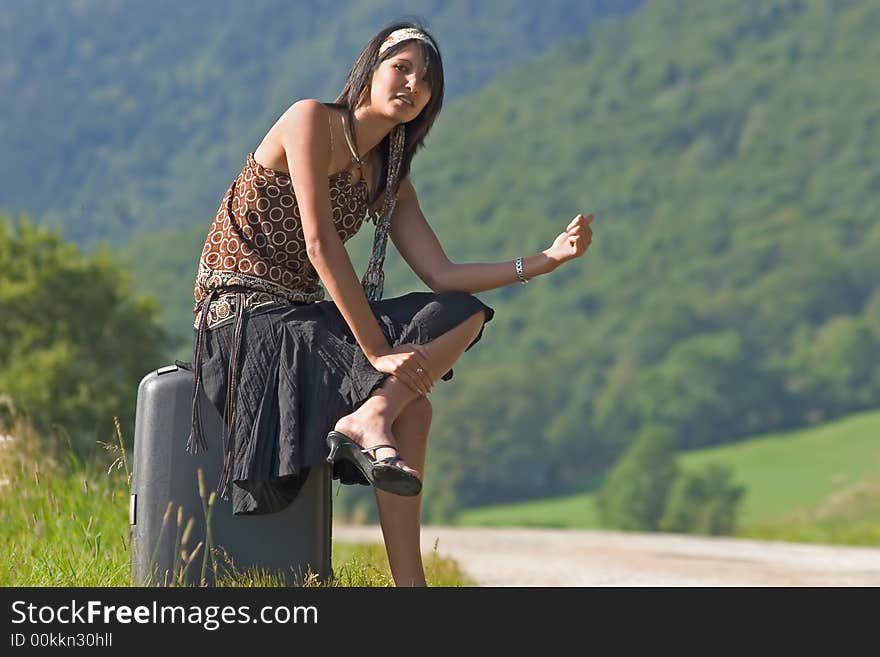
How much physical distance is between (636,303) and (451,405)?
16.5m

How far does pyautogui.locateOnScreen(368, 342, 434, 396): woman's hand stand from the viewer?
13.0 ft

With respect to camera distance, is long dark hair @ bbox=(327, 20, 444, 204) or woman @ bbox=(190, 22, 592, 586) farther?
long dark hair @ bbox=(327, 20, 444, 204)

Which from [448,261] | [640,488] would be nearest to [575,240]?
[448,261]

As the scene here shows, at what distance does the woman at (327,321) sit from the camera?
3.98m

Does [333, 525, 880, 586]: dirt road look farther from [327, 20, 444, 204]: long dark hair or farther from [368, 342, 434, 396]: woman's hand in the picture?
[368, 342, 434, 396]: woman's hand

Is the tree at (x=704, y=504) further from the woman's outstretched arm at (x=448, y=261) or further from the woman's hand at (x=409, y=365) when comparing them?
the woman's hand at (x=409, y=365)

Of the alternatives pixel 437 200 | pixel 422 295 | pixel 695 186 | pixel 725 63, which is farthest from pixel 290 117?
pixel 725 63

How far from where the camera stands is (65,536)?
5148 mm

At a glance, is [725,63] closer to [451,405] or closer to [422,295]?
[451,405]

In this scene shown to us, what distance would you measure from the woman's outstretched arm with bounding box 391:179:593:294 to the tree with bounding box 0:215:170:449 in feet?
43.1

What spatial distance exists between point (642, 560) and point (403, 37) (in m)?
6.46

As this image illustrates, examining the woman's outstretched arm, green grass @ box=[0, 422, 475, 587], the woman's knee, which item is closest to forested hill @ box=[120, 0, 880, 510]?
green grass @ box=[0, 422, 475, 587]

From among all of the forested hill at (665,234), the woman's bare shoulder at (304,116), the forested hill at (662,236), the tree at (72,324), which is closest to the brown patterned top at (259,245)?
the woman's bare shoulder at (304,116)

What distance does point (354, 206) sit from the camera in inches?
170
